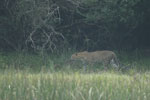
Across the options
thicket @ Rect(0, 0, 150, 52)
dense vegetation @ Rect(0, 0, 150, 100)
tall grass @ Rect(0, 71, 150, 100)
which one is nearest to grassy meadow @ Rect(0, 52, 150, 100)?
tall grass @ Rect(0, 71, 150, 100)

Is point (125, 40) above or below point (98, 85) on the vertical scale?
below

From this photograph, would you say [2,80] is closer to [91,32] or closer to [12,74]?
[12,74]

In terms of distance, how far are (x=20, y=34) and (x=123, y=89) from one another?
1294 cm

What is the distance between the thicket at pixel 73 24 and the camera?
61.2 feet

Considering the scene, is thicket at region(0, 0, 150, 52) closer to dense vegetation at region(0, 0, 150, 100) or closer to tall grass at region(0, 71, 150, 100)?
dense vegetation at region(0, 0, 150, 100)

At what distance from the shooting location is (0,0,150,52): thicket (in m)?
18.7

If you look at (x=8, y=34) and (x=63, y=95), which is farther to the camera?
(x=8, y=34)

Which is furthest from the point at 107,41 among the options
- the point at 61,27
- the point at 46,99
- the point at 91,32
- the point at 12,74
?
the point at 46,99

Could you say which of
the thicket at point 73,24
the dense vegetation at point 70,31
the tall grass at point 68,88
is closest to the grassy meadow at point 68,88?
the tall grass at point 68,88

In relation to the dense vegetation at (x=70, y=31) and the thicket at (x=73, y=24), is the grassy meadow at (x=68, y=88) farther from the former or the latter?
the thicket at (x=73, y=24)

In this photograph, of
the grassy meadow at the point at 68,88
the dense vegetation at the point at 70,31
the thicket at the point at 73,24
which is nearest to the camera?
Answer: the grassy meadow at the point at 68,88

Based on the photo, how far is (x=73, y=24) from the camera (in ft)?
72.6

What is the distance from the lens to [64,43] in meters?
20.3

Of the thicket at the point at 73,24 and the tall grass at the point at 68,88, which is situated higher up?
the tall grass at the point at 68,88
